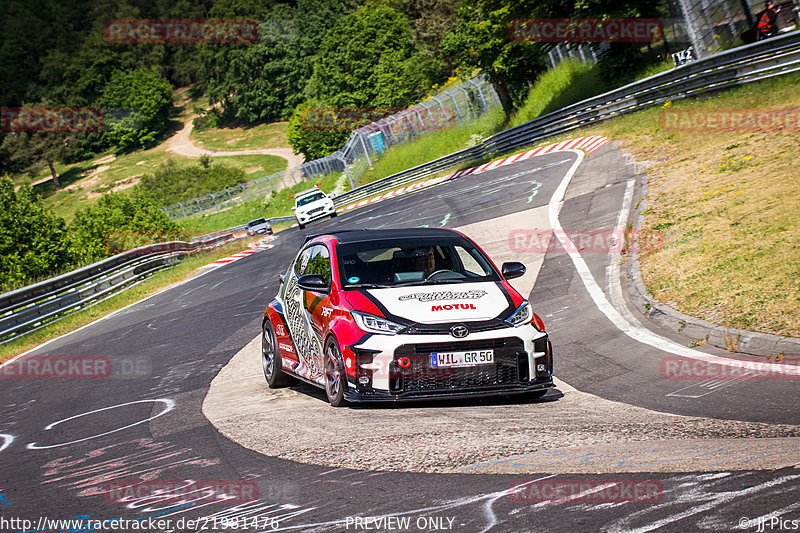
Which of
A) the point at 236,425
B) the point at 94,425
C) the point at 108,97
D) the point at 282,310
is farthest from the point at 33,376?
the point at 108,97

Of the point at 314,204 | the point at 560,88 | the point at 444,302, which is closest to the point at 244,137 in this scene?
the point at 314,204

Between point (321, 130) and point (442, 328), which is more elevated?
point (321, 130)

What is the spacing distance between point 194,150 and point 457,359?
11928 centimetres

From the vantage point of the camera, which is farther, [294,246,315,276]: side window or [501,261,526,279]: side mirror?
[294,246,315,276]: side window

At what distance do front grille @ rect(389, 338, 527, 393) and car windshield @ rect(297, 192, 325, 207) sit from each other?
113ft

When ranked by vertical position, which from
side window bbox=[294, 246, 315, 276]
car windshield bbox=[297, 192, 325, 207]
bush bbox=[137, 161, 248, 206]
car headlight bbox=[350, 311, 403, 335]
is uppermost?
bush bbox=[137, 161, 248, 206]

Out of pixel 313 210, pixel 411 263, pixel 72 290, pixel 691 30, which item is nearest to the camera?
pixel 411 263

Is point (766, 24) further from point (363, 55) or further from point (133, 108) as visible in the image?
point (133, 108)

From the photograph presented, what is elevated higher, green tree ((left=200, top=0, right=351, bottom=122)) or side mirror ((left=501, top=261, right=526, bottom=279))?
green tree ((left=200, top=0, right=351, bottom=122))

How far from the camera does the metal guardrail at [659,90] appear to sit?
21156 millimetres

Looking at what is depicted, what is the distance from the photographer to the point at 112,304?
23.6m

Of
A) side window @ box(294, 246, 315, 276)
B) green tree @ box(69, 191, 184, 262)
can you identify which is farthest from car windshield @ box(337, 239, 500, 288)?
green tree @ box(69, 191, 184, 262)

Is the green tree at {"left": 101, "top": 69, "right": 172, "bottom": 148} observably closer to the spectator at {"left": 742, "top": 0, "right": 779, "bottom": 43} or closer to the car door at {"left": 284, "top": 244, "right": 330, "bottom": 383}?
the spectator at {"left": 742, "top": 0, "right": 779, "bottom": 43}

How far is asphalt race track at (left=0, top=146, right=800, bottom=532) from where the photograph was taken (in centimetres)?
392
